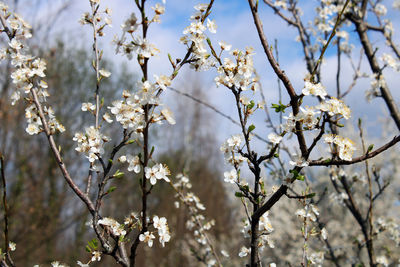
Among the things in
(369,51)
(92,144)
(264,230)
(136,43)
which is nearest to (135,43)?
(136,43)

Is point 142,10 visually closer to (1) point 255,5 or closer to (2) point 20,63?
(1) point 255,5

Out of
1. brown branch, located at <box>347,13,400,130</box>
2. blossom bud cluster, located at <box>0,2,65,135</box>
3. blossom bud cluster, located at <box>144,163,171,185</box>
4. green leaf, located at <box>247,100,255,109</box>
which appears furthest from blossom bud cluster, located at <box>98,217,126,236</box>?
brown branch, located at <box>347,13,400,130</box>

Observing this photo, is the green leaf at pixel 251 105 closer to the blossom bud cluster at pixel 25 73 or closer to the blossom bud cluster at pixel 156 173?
the blossom bud cluster at pixel 156 173

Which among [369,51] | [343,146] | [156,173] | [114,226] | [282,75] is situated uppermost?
[369,51]

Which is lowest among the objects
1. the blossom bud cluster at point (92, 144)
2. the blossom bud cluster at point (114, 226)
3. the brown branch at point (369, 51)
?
the blossom bud cluster at point (114, 226)

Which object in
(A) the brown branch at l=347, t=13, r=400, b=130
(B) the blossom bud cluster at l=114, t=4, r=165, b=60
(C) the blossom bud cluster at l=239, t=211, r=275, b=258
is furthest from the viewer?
(A) the brown branch at l=347, t=13, r=400, b=130

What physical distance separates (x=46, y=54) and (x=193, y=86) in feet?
38.2

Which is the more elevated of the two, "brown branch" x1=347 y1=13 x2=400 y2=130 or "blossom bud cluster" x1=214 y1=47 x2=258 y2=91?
"brown branch" x1=347 y1=13 x2=400 y2=130

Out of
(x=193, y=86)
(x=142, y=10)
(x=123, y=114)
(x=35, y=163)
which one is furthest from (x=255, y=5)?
(x=193, y=86)

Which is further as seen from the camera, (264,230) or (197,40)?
(264,230)

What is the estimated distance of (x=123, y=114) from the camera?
1.20 meters

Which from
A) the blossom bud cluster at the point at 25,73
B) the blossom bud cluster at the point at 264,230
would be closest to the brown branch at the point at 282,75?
the blossom bud cluster at the point at 264,230

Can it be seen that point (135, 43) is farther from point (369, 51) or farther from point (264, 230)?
point (369, 51)

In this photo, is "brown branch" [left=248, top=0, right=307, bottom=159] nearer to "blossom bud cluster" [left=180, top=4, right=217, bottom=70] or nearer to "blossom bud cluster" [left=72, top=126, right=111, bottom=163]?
"blossom bud cluster" [left=180, top=4, right=217, bottom=70]
